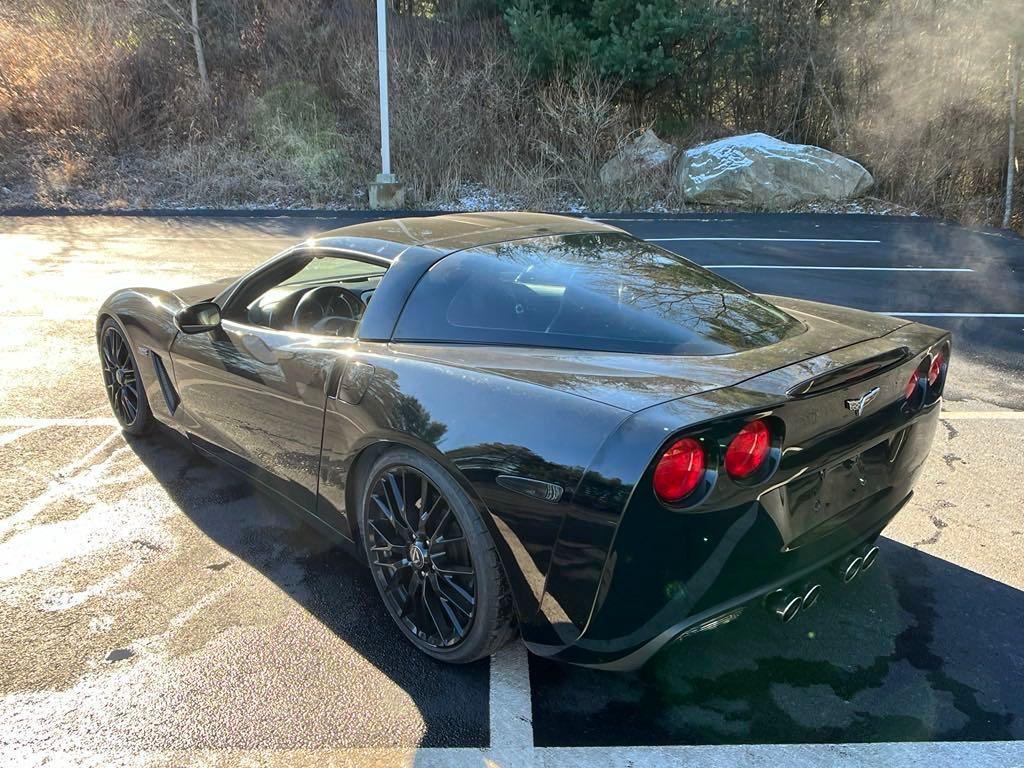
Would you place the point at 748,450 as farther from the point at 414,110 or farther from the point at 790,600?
the point at 414,110

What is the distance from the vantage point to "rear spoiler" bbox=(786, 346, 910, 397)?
2.23 m

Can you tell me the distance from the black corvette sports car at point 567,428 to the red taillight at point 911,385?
0.01 meters

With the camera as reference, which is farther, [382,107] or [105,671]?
[382,107]

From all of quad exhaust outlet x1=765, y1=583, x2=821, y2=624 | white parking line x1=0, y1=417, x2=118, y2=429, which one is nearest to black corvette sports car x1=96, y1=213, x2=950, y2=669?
quad exhaust outlet x1=765, y1=583, x2=821, y2=624

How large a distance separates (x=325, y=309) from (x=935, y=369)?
8.12 ft

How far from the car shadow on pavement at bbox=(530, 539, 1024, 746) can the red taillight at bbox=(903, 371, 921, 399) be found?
82 centimetres

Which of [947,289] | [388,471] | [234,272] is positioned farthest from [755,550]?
[234,272]

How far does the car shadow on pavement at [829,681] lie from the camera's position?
7.58 ft

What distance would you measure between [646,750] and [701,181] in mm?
14510

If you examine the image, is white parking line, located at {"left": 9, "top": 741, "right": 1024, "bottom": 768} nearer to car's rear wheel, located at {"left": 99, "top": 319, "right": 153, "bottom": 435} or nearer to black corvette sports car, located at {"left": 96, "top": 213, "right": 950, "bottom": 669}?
black corvette sports car, located at {"left": 96, "top": 213, "right": 950, "bottom": 669}

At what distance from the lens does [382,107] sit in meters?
14.7

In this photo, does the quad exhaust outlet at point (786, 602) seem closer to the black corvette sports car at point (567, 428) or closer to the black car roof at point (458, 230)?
the black corvette sports car at point (567, 428)

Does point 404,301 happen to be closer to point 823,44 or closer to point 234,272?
point 234,272

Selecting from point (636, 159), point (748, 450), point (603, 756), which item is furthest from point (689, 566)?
point (636, 159)
